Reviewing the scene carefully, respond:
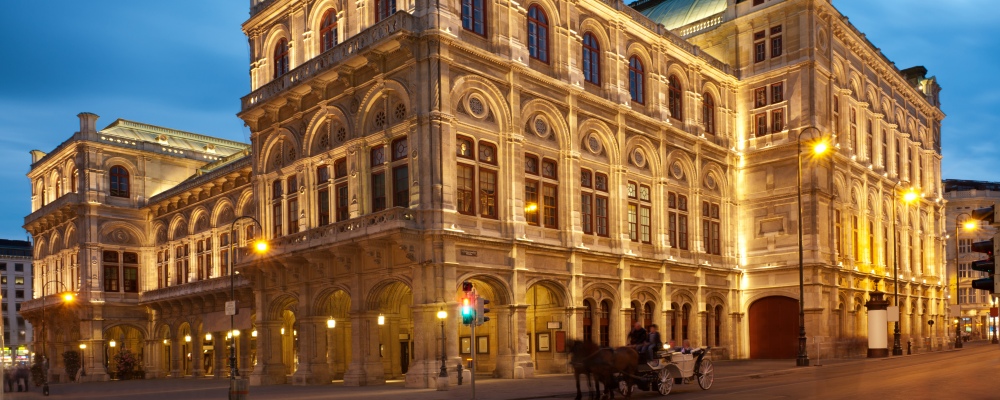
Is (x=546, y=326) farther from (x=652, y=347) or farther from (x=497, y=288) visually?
(x=652, y=347)

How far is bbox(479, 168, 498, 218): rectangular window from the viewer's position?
33281 mm

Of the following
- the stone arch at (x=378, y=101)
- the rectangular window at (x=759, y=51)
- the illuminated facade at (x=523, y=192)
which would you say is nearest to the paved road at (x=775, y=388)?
the illuminated facade at (x=523, y=192)

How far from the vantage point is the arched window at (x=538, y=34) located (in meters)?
36.3

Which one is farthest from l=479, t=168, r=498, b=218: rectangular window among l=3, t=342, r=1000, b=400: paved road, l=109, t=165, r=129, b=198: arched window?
l=109, t=165, r=129, b=198: arched window

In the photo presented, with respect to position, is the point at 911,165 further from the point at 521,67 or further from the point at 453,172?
the point at 453,172

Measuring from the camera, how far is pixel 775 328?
46719 mm

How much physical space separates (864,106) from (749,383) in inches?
1315

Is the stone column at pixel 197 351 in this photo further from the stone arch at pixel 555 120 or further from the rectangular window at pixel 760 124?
the rectangular window at pixel 760 124

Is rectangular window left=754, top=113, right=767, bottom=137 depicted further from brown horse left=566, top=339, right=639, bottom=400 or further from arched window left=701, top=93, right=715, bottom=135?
brown horse left=566, top=339, right=639, bottom=400

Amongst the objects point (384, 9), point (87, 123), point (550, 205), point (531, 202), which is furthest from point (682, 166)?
point (87, 123)

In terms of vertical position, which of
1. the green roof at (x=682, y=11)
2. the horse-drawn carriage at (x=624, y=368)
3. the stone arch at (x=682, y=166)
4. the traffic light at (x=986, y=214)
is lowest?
the horse-drawn carriage at (x=624, y=368)

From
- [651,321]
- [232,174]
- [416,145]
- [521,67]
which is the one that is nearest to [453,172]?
[416,145]

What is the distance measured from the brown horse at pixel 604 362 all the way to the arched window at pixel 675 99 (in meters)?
25.6

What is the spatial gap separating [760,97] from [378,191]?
25284 millimetres
